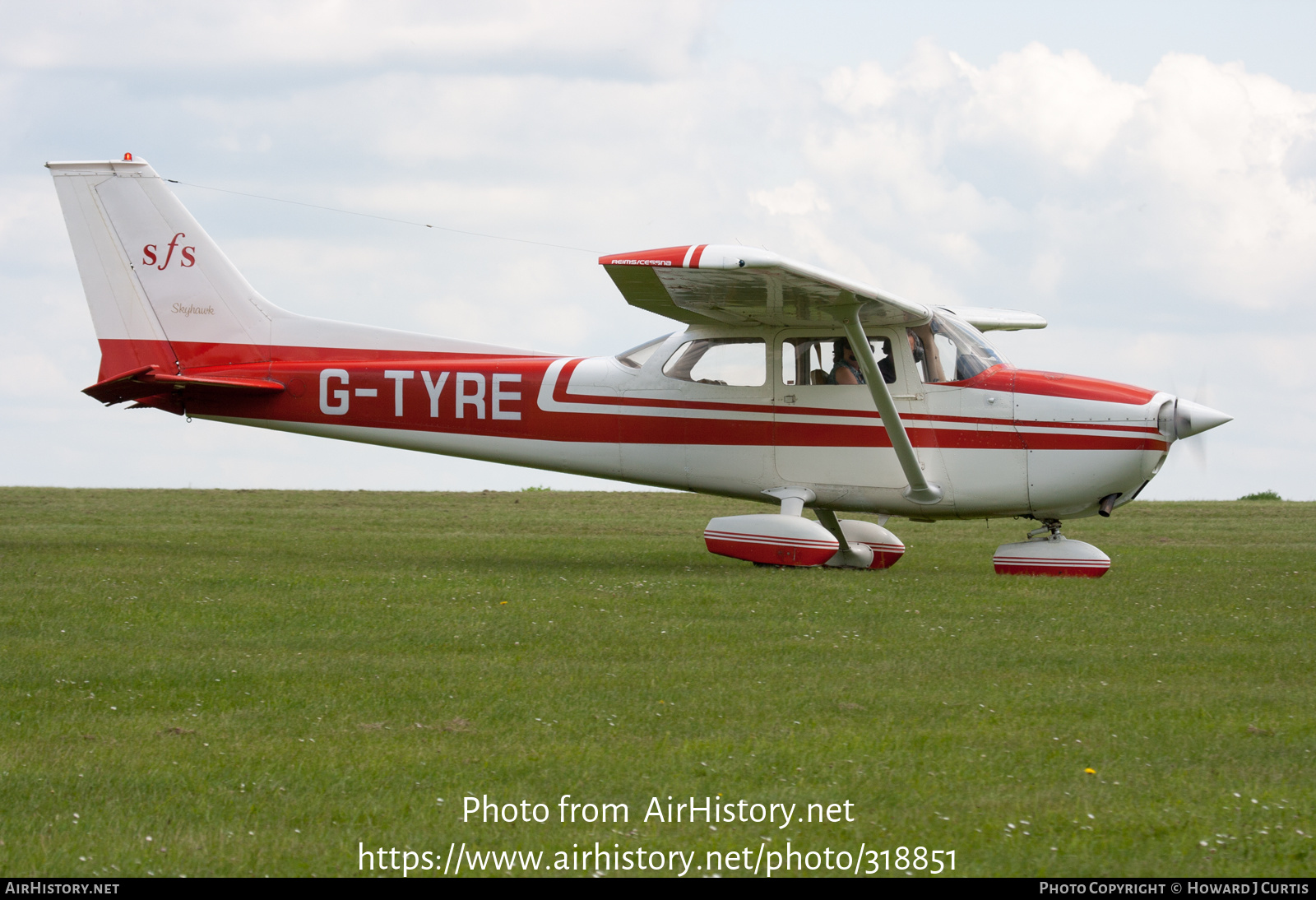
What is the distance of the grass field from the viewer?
5000 millimetres

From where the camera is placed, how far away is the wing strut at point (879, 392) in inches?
516

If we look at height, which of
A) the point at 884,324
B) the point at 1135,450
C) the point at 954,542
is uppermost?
the point at 884,324

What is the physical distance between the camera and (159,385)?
1550 centimetres

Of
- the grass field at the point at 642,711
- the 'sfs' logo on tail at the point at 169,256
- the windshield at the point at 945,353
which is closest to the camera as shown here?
the grass field at the point at 642,711

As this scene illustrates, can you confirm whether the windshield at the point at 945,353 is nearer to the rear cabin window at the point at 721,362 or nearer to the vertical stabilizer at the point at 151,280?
the rear cabin window at the point at 721,362

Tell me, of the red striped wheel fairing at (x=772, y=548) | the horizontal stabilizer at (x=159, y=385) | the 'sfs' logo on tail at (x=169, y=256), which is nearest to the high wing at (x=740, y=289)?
the red striped wheel fairing at (x=772, y=548)

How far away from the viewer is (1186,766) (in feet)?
19.8

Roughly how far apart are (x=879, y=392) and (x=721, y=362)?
80.9 inches

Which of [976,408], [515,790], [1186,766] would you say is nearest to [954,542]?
[976,408]

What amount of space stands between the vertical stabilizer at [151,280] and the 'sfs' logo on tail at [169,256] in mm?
10

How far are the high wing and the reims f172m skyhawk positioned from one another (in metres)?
0.04

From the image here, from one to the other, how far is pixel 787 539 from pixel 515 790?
8.42 meters

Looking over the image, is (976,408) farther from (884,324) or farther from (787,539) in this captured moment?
(787,539)

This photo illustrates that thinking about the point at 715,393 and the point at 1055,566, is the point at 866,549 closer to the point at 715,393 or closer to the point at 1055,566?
the point at 1055,566
